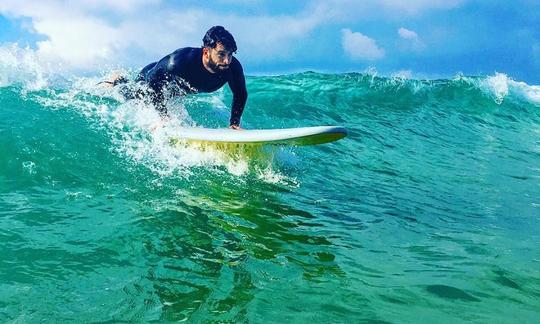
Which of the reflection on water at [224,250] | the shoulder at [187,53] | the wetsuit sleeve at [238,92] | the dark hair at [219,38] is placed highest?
the dark hair at [219,38]

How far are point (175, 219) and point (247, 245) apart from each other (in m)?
0.82

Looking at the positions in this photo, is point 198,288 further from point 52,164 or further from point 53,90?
point 53,90

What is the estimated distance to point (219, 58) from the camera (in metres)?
6.63

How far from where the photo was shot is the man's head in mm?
6453

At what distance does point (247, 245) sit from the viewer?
417 centimetres

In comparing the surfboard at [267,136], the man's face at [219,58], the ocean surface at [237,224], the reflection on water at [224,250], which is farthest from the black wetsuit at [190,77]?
the reflection on water at [224,250]

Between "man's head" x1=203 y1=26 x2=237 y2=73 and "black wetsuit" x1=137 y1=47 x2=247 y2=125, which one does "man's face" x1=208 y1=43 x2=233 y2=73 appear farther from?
"black wetsuit" x1=137 y1=47 x2=247 y2=125

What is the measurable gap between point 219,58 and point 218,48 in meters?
0.14

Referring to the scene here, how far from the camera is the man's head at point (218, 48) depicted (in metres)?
6.45

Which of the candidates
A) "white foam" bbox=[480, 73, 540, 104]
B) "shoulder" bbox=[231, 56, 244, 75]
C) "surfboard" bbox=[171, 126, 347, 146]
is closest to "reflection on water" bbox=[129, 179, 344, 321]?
"surfboard" bbox=[171, 126, 347, 146]

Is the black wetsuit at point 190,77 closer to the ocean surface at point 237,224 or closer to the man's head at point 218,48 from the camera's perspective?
the man's head at point 218,48

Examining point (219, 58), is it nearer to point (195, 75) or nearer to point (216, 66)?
point (216, 66)

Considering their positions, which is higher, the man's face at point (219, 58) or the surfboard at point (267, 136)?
the man's face at point (219, 58)

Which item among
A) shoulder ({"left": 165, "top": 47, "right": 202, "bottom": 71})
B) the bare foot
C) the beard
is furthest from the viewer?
the bare foot
